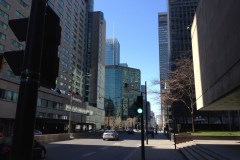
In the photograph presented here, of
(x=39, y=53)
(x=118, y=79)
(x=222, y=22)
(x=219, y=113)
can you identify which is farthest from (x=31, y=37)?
(x=118, y=79)

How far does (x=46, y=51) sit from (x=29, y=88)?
2.36 feet

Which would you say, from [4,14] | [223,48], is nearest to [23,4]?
[4,14]

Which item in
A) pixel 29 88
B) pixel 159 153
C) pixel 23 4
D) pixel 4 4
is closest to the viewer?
pixel 29 88

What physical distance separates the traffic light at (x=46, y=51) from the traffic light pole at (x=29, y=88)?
126mm

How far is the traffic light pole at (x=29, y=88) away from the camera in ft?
10.3

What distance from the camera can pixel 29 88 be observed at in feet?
11.0

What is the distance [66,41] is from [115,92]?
7702cm

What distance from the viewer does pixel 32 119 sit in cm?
329

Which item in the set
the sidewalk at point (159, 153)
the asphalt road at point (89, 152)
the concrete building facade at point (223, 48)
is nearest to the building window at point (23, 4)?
the asphalt road at point (89, 152)

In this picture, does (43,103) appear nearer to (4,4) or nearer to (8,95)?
(8,95)

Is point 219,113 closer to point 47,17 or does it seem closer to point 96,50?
point 96,50

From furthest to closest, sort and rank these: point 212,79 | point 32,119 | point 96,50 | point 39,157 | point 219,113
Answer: point 96,50, point 219,113, point 212,79, point 39,157, point 32,119

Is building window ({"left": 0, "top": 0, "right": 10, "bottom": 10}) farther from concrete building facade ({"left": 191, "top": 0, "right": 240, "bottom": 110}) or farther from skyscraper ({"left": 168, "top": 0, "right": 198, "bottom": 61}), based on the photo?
concrete building facade ({"left": 191, "top": 0, "right": 240, "bottom": 110})

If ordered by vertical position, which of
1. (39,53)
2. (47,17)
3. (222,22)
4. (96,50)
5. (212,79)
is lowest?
(39,53)
